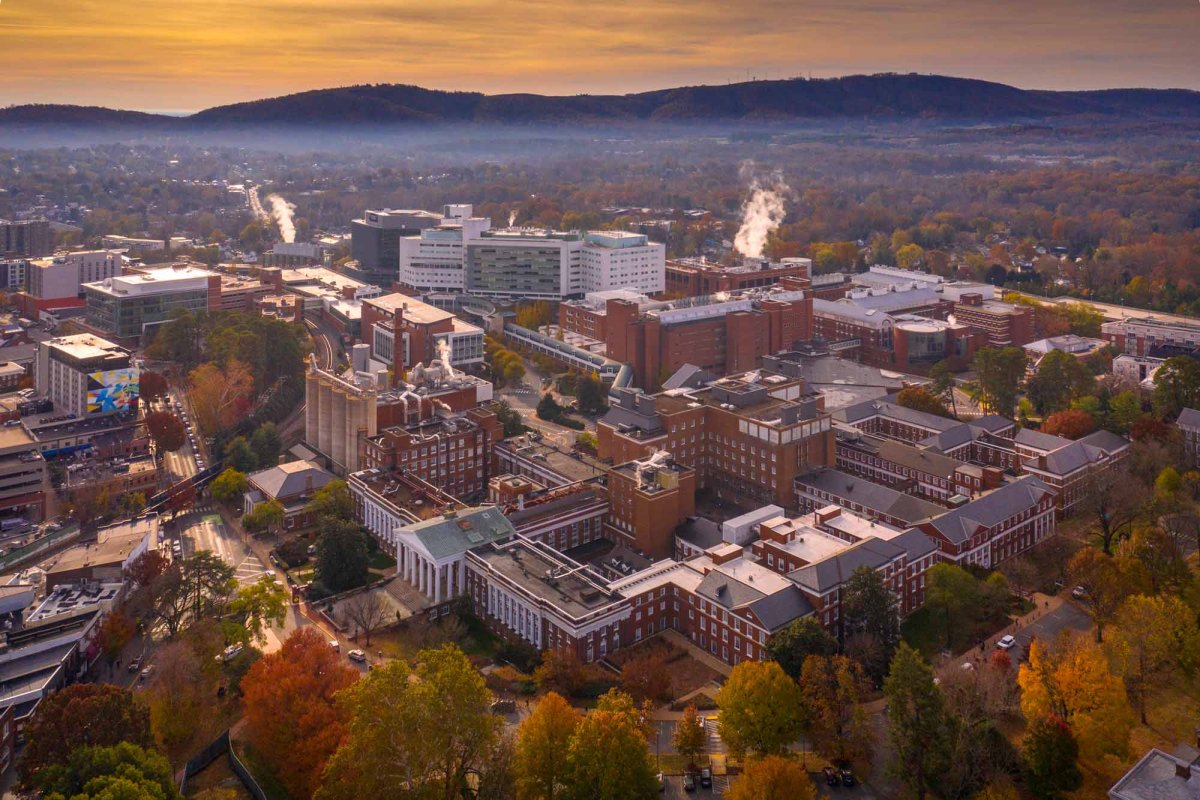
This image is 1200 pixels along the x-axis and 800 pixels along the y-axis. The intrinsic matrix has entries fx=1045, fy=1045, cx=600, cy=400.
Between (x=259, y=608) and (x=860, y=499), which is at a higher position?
(x=860, y=499)

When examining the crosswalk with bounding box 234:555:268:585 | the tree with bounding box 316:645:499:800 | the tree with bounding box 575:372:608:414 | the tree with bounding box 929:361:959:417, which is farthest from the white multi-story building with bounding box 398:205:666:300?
the tree with bounding box 316:645:499:800

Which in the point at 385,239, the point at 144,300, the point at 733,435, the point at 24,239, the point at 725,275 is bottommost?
the point at 733,435

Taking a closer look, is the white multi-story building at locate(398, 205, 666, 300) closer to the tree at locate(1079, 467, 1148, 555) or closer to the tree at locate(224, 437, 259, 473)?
the tree at locate(224, 437, 259, 473)

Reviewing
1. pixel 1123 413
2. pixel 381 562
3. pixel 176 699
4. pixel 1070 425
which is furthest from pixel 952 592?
pixel 176 699

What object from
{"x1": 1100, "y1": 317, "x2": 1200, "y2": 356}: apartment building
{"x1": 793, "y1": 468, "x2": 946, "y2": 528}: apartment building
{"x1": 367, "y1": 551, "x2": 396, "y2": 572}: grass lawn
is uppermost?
{"x1": 1100, "y1": 317, "x2": 1200, "y2": 356}: apartment building

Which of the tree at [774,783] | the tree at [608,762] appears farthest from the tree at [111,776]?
the tree at [774,783]

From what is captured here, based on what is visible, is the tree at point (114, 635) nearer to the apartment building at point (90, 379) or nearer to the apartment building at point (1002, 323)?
the apartment building at point (90, 379)

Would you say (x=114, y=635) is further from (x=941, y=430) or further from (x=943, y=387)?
(x=943, y=387)
